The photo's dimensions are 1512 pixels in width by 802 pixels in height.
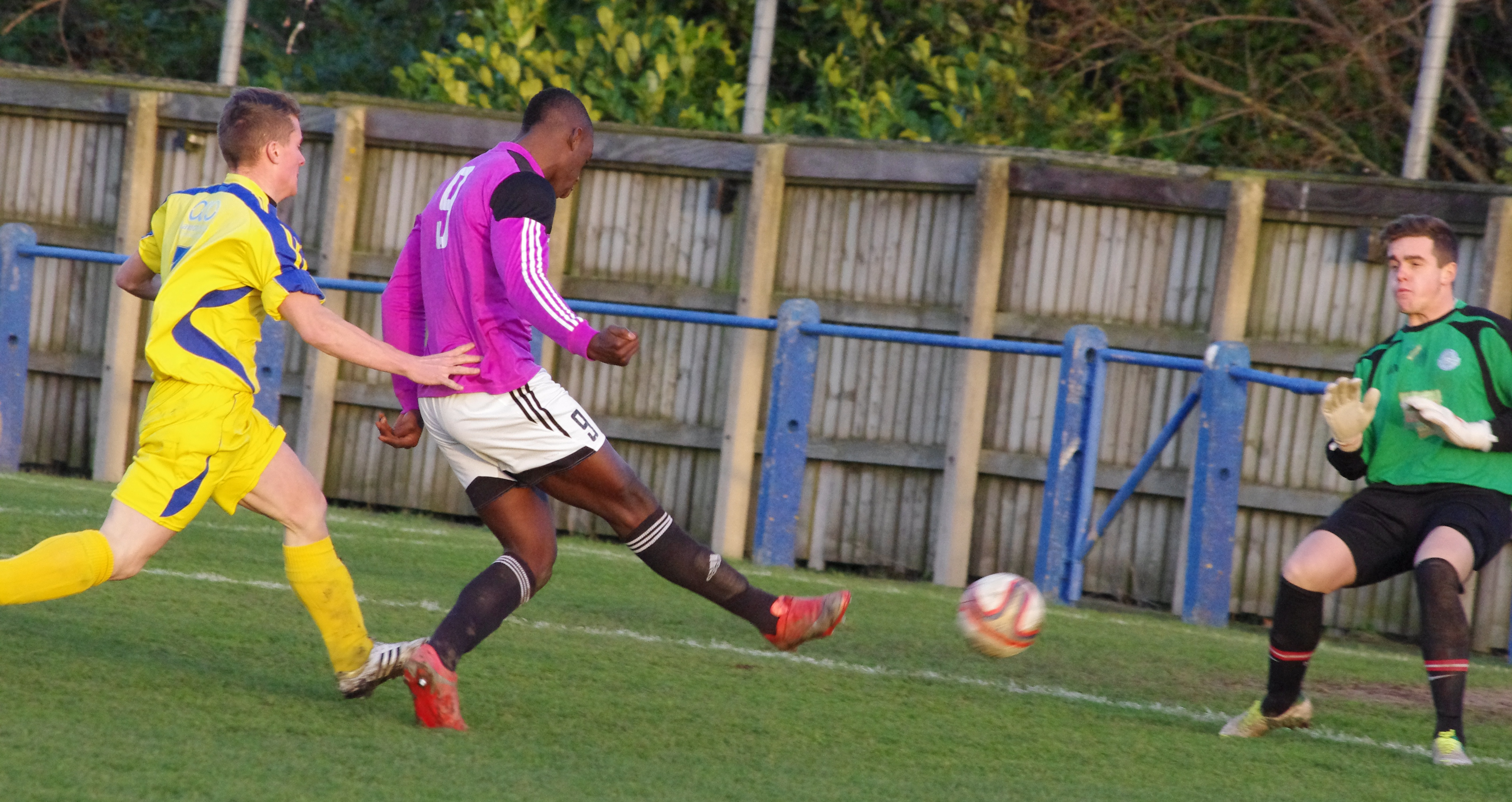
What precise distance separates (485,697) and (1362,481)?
5777mm

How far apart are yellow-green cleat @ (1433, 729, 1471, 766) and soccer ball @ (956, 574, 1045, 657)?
4.25 feet

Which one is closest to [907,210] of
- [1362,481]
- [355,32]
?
[1362,481]

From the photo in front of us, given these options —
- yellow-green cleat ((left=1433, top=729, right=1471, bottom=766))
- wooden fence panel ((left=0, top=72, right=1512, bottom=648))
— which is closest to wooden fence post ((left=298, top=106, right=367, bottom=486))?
wooden fence panel ((left=0, top=72, right=1512, bottom=648))

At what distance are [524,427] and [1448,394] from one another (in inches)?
117

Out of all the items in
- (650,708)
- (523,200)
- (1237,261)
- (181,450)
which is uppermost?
(1237,261)

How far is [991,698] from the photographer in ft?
19.0

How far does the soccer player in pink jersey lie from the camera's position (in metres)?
4.54

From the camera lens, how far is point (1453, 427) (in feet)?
16.5

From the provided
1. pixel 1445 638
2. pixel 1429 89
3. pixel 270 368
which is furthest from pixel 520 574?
pixel 1429 89

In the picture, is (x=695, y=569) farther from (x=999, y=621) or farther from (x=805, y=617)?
(x=999, y=621)

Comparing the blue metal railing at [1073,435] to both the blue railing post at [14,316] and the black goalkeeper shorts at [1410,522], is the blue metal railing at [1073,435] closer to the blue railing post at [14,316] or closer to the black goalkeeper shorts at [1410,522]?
the blue railing post at [14,316]

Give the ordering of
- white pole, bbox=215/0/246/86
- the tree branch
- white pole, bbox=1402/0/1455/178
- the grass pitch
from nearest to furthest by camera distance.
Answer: the grass pitch, white pole, bbox=1402/0/1455/178, white pole, bbox=215/0/246/86, the tree branch

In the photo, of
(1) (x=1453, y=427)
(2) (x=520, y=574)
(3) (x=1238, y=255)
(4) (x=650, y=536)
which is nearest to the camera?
(2) (x=520, y=574)

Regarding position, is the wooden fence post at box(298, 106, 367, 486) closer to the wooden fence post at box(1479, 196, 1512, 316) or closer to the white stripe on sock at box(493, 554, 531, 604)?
the white stripe on sock at box(493, 554, 531, 604)
